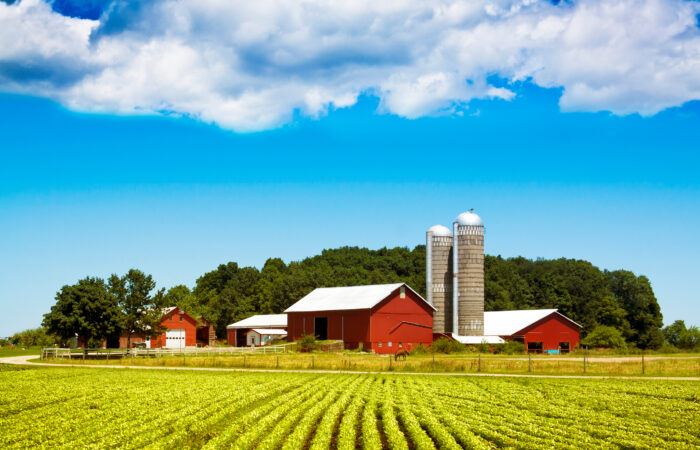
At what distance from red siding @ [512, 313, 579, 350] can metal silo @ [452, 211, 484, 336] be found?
5.20 m

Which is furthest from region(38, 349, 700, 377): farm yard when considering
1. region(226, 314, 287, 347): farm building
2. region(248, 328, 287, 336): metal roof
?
region(226, 314, 287, 347): farm building

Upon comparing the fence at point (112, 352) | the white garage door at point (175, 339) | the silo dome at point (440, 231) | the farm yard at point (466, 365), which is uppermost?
the silo dome at point (440, 231)

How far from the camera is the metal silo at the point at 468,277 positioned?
71750 mm

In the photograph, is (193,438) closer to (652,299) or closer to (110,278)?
(110,278)

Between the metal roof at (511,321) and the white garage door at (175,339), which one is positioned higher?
the metal roof at (511,321)

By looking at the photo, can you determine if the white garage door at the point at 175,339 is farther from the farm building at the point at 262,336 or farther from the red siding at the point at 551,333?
the red siding at the point at 551,333

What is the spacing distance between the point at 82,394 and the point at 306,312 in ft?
160

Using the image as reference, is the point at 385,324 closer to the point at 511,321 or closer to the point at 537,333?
the point at 511,321

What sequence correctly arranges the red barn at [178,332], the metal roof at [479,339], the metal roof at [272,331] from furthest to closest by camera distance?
the metal roof at [272,331], the red barn at [178,332], the metal roof at [479,339]

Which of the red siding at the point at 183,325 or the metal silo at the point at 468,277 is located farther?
the red siding at the point at 183,325

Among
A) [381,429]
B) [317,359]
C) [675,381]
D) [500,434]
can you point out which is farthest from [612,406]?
[317,359]

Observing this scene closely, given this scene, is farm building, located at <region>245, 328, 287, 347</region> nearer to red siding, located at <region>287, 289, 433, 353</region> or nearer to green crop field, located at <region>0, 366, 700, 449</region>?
red siding, located at <region>287, 289, 433, 353</region>

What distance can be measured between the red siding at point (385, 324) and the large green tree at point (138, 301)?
17126mm

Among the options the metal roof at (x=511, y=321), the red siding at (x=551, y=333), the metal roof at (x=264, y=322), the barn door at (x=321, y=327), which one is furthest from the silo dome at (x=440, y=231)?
the metal roof at (x=264, y=322)
